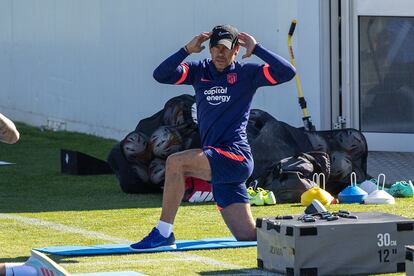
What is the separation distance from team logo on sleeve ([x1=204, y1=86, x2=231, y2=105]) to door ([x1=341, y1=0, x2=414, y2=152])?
255 inches

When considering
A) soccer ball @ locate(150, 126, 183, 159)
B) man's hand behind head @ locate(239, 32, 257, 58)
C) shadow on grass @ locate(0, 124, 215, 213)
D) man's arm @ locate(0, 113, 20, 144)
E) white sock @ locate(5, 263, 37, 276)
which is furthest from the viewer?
soccer ball @ locate(150, 126, 183, 159)

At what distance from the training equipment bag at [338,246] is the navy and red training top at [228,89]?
4.20 ft

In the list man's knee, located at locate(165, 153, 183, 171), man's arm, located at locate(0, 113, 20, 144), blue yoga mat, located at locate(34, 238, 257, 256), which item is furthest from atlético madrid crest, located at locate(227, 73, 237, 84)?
man's arm, located at locate(0, 113, 20, 144)

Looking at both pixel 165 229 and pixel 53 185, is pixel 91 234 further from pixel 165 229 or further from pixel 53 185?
pixel 53 185

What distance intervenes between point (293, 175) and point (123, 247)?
11.3 ft

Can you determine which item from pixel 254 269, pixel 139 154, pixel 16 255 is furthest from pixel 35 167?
pixel 254 269

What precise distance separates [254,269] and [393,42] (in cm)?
799

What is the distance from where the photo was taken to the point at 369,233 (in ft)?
29.8

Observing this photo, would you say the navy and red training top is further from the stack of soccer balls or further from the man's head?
the stack of soccer balls

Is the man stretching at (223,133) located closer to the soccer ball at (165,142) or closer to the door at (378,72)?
the soccer ball at (165,142)

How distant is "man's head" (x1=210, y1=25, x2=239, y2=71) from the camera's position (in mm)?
10352

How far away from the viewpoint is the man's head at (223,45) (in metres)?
10.4

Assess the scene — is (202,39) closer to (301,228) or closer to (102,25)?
(301,228)

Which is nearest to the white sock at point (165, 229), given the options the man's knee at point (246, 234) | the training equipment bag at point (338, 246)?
the man's knee at point (246, 234)
